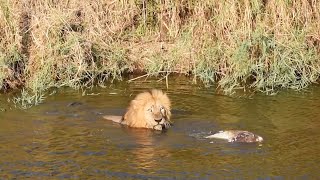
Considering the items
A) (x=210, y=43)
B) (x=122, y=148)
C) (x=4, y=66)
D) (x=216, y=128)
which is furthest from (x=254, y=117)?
(x=4, y=66)

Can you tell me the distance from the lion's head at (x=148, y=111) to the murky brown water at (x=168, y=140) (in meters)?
0.14

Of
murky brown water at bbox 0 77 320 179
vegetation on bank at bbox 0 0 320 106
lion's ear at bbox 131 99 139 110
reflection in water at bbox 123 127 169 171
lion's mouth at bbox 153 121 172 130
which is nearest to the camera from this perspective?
murky brown water at bbox 0 77 320 179

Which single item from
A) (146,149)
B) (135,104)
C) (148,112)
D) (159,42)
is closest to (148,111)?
(148,112)

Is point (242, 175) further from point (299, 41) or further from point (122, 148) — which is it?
point (299, 41)

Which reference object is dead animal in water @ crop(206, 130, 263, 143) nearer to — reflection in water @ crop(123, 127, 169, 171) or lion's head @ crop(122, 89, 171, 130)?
reflection in water @ crop(123, 127, 169, 171)

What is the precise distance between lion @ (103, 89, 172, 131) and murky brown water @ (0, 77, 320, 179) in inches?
5.3

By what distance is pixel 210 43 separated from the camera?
11859mm

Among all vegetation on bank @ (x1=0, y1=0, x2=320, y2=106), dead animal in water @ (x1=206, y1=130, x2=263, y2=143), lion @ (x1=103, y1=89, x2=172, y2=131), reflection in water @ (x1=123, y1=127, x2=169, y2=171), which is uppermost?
vegetation on bank @ (x1=0, y1=0, x2=320, y2=106)

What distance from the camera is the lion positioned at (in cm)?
887

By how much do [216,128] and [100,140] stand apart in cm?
140

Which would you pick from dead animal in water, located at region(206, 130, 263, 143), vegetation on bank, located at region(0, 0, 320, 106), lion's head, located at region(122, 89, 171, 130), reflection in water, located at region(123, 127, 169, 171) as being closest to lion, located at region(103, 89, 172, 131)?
lion's head, located at region(122, 89, 171, 130)

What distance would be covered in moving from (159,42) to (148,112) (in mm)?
3741

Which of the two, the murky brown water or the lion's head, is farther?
the lion's head

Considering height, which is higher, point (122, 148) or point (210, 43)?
point (210, 43)
